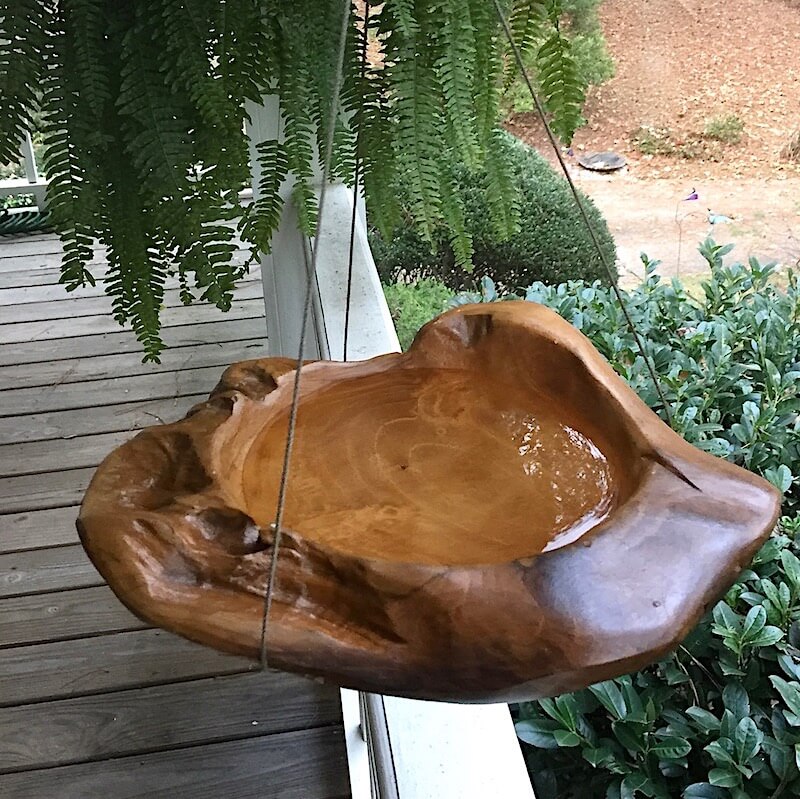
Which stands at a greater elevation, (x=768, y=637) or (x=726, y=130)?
(x=768, y=637)

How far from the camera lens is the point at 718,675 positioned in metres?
1.17

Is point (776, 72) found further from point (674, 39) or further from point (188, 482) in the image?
point (188, 482)

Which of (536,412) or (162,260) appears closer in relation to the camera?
(536,412)

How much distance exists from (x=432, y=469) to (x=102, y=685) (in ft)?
3.75

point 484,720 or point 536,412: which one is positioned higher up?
point 536,412

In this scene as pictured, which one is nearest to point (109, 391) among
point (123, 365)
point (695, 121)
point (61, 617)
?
point (123, 365)

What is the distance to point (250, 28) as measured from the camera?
2.61 ft

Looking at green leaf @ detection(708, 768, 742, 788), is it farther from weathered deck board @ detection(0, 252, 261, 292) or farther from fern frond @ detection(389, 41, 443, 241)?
weathered deck board @ detection(0, 252, 261, 292)

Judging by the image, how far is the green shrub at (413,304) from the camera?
2170 mm

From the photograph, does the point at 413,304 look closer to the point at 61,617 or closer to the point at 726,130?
the point at 61,617

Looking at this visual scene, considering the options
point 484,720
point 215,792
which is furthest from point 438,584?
point 215,792

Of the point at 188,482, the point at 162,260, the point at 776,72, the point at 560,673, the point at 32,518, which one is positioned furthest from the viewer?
the point at 776,72

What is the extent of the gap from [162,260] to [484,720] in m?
0.59

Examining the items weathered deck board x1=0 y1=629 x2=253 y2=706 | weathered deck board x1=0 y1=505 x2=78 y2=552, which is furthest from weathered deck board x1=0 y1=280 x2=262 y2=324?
weathered deck board x1=0 y1=629 x2=253 y2=706
